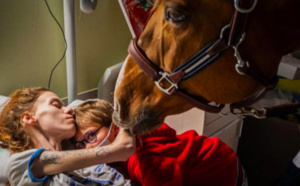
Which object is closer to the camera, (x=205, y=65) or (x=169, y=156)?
(x=205, y=65)

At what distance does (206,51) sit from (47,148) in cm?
72

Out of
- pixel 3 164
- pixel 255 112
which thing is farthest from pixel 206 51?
pixel 3 164

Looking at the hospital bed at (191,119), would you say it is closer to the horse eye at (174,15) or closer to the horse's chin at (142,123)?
the horse's chin at (142,123)

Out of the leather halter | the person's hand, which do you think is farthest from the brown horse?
the person's hand

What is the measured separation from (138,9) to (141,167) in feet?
2.59

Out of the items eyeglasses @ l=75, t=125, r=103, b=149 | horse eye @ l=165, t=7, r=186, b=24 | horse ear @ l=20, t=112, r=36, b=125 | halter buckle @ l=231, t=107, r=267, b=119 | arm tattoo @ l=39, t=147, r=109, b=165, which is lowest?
eyeglasses @ l=75, t=125, r=103, b=149

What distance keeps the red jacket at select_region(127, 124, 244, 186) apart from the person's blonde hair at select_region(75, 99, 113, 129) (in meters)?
0.19

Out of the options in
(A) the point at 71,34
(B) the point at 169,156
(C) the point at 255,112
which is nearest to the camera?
(C) the point at 255,112

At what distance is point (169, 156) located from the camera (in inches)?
42.1

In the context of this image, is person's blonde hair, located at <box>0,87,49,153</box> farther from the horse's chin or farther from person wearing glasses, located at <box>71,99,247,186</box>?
the horse's chin

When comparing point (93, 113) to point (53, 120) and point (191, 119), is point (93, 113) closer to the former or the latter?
point (53, 120)

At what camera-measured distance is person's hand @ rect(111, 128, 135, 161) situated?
97 cm

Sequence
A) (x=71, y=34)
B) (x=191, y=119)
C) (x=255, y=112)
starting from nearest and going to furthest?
(x=255, y=112) < (x=71, y=34) < (x=191, y=119)

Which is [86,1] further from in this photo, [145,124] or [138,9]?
[145,124]
